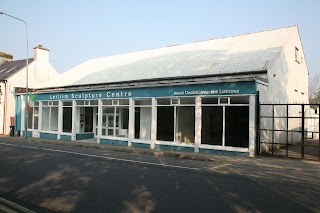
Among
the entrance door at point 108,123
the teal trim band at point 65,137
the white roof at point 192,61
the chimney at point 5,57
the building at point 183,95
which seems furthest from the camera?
the chimney at point 5,57

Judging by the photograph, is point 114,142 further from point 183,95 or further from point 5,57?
point 5,57

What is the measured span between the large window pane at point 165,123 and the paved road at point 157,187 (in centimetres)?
595

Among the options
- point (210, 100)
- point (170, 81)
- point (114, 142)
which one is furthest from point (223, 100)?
point (114, 142)

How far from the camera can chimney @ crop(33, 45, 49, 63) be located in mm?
33659

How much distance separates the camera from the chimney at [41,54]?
3366 centimetres

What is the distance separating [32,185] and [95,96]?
1463cm

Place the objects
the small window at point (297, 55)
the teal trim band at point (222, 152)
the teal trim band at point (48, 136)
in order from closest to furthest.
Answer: the teal trim band at point (222, 152)
the small window at point (297, 55)
the teal trim band at point (48, 136)

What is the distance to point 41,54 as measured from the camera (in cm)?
3416

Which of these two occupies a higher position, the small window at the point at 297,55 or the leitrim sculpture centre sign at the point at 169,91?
the small window at the point at 297,55

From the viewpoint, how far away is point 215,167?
473 inches

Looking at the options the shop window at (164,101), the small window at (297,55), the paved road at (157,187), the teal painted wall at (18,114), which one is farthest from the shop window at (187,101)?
the teal painted wall at (18,114)

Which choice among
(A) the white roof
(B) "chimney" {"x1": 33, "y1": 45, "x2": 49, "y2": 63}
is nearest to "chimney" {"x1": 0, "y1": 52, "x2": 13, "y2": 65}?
(B) "chimney" {"x1": 33, "y1": 45, "x2": 49, "y2": 63}

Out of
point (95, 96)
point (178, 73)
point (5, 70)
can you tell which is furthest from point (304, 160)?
point (5, 70)

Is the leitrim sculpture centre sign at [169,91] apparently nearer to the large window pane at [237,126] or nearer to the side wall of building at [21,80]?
the large window pane at [237,126]
